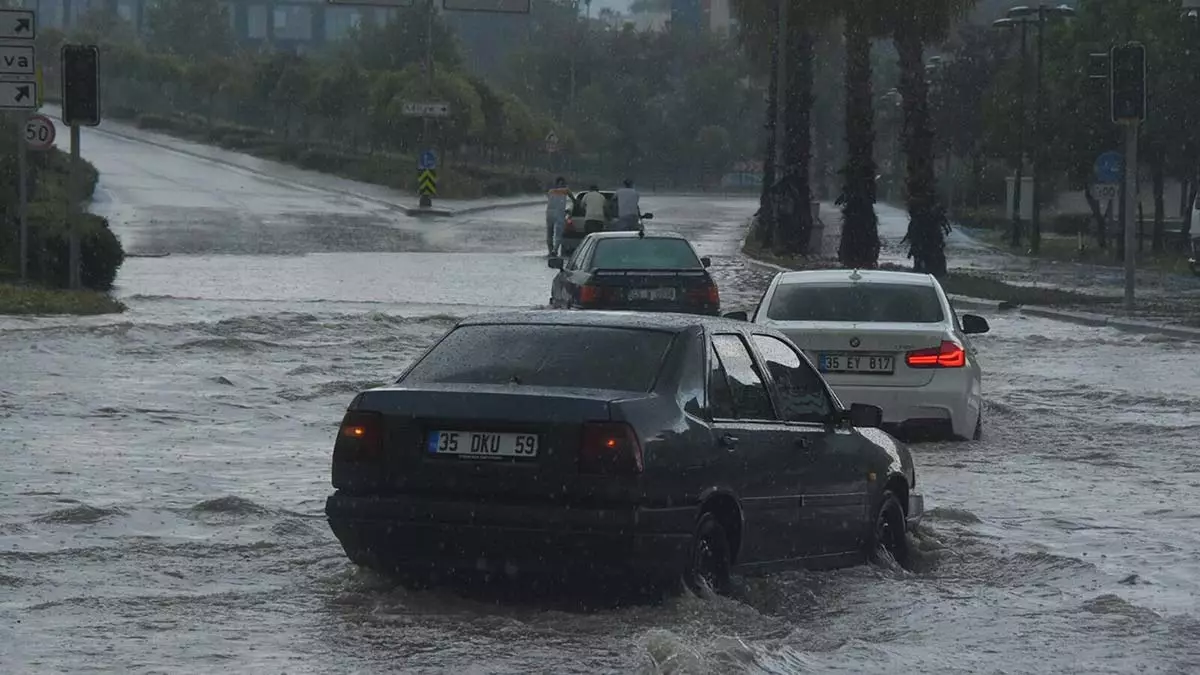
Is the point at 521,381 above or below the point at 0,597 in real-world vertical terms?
above

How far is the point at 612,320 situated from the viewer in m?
9.63

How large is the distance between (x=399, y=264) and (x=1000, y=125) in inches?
1344

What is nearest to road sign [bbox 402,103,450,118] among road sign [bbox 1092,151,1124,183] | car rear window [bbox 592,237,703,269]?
road sign [bbox 1092,151,1124,183]

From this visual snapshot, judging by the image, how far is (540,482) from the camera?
8719mm

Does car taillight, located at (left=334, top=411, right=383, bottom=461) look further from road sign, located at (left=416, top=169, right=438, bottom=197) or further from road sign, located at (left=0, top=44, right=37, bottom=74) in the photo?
road sign, located at (left=416, top=169, right=438, bottom=197)

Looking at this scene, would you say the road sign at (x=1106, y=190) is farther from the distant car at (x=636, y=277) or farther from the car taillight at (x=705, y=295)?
the car taillight at (x=705, y=295)

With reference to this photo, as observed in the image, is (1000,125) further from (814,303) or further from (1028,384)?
(814,303)

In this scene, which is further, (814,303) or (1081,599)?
(814,303)

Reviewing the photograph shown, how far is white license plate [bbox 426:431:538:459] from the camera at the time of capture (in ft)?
28.7

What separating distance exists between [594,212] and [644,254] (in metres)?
20.2

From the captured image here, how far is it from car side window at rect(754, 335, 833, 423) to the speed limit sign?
23501mm

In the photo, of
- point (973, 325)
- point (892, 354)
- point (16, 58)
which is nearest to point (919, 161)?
point (16, 58)

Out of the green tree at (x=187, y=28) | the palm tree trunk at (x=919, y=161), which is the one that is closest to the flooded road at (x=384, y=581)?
the palm tree trunk at (x=919, y=161)

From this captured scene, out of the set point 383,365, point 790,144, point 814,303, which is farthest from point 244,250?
point 814,303
